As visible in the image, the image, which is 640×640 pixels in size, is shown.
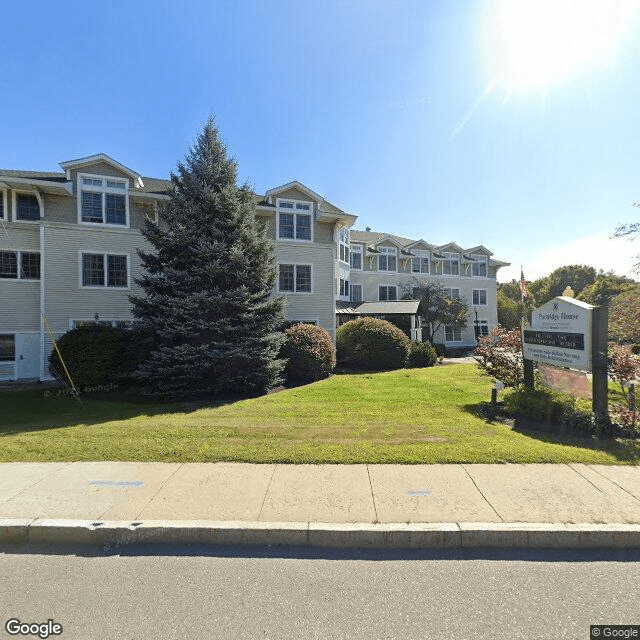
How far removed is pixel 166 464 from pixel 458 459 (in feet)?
14.3

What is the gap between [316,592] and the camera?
299cm

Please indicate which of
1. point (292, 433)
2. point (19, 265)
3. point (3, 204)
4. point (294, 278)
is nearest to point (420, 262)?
point (294, 278)

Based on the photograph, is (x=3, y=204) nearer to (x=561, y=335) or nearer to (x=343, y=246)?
(x=343, y=246)

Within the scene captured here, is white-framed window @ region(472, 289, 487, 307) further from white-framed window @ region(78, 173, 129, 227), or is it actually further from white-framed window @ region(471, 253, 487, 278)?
white-framed window @ region(78, 173, 129, 227)

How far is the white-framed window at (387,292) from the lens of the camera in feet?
105

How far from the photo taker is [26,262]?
16203mm

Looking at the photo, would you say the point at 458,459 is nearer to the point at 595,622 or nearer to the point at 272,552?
the point at 595,622

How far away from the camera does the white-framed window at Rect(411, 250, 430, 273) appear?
Answer: 112 ft

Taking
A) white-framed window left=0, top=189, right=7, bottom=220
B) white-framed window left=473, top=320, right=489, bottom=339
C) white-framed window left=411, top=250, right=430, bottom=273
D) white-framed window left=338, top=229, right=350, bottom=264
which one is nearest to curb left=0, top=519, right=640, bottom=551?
white-framed window left=0, top=189, right=7, bottom=220

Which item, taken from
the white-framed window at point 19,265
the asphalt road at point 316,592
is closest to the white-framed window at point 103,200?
the white-framed window at point 19,265

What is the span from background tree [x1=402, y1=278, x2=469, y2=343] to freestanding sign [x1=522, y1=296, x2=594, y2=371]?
21.2 m

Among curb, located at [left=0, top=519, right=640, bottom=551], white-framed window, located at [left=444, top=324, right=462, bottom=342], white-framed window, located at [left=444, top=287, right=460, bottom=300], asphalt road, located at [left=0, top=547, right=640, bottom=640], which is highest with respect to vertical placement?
white-framed window, located at [left=444, top=287, right=460, bottom=300]

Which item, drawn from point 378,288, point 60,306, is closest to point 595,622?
point 60,306

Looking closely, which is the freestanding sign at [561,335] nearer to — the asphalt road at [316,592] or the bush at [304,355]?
the asphalt road at [316,592]
